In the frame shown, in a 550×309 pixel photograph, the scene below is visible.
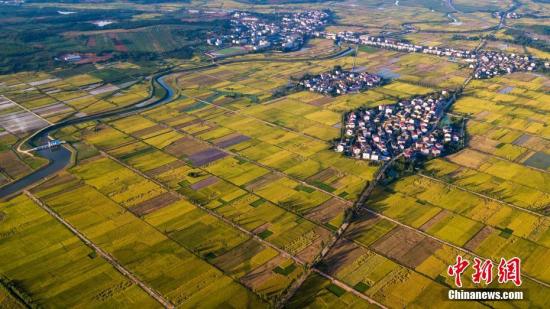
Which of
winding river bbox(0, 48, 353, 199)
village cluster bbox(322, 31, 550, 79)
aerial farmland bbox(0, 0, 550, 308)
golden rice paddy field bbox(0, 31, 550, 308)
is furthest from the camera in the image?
village cluster bbox(322, 31, 550, 79)

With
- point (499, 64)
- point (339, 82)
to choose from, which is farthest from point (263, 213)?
point (499, 64)

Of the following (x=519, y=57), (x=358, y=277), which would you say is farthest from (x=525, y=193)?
(x=519, y=57)

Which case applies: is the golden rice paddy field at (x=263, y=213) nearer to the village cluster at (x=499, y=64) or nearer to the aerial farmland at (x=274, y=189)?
the aerial farmland at (x=274, y=189)

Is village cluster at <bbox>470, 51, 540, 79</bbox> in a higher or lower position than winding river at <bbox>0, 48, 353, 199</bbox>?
lower

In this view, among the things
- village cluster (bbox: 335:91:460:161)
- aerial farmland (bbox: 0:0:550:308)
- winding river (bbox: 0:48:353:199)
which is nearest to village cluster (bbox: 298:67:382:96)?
aerial farmland (bbox: 0:0:550:308)

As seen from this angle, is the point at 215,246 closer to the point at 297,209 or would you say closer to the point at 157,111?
the point at 297,209

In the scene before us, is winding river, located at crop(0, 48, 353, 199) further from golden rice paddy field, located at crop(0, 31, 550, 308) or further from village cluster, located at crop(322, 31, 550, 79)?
village cluster, located at crop(322, 31, 550, 79)

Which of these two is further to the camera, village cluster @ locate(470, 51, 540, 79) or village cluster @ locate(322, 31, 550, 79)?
village cluster @ locate(322, 31, 550, 79)

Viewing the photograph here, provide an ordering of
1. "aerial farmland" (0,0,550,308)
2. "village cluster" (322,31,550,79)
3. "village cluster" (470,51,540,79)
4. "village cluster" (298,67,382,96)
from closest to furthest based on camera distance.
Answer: "aerial farmland" (0,0,550,308) < "village cluster" (298,67,382,96) < "village cluster" (470,51,540,79) < "village cluster" (322,31,550,79)
